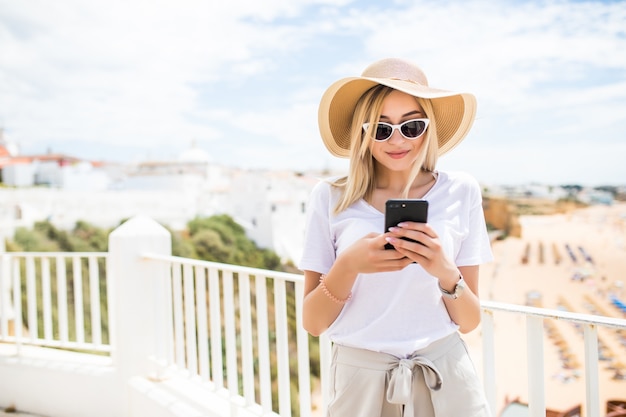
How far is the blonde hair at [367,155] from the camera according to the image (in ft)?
3.63

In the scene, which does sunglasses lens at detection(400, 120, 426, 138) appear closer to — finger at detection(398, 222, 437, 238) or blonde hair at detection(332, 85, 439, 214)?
blonde hair at detection(332, 85, 439, 214)

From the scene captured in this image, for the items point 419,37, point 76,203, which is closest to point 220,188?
point 76,203

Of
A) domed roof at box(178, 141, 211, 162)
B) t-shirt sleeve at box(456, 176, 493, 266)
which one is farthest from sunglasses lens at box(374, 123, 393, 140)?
domed roof at box(178, 141, 211, 162)

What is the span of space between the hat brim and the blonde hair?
0.04 m

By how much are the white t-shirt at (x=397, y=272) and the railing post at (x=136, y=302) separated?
1935 mm

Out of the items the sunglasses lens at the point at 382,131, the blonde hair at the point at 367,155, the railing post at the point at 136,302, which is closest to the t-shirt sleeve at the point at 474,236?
the blonde hair at the point at 367,155

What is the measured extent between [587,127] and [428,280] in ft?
247

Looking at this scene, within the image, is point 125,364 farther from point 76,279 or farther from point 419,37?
point 419,37

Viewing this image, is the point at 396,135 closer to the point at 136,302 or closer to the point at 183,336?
the point at 183,336

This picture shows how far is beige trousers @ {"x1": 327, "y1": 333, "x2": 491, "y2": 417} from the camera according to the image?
1.02 meters

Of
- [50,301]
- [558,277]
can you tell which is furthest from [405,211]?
[558,277]

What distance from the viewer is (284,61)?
62000 millimetres

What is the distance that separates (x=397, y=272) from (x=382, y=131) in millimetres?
322

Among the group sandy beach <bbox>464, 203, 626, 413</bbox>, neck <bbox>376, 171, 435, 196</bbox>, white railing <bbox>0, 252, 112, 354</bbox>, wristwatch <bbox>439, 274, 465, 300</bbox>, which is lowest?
sandy beach <bbox>464, 203, 626, 413</bbox>
